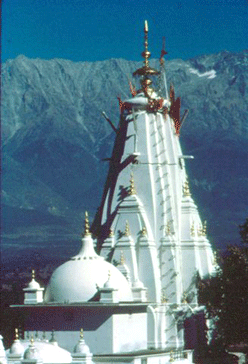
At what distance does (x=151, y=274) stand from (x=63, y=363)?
19015 mm

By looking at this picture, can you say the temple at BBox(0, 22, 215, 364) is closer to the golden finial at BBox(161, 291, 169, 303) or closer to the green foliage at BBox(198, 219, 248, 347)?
the golden finial at BBox(161, 291, 169, 303)

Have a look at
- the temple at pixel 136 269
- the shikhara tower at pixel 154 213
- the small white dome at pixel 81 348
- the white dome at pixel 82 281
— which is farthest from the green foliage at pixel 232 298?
the small white dome at pixel 81 348

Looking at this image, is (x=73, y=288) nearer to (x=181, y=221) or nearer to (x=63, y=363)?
(x=63, y=363)

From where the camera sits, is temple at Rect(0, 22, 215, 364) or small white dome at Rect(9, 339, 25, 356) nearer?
small white dome at Rect(9, 339, 25, 356)

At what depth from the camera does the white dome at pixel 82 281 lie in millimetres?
71312

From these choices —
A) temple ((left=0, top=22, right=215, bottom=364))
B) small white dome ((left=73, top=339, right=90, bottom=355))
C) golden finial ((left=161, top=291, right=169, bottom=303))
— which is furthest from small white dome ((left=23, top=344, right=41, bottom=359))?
golden finial ((left=161, top=291, right=169, bottom=303))

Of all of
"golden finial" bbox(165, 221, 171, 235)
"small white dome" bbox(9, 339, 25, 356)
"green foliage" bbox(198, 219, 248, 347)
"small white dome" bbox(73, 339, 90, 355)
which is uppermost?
"golden finial" bbox(165, 221, 171, 235)

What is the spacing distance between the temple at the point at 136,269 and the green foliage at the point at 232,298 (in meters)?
2.99

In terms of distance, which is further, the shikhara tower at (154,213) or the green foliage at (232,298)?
the shikhara tower at (154,213)

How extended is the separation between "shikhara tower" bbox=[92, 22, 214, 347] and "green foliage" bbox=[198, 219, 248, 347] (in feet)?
11.5

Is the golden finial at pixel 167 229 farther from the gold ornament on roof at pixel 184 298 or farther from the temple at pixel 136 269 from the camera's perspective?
the gold ornament on roof at pixel 184 298

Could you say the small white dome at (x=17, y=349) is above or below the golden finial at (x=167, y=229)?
below

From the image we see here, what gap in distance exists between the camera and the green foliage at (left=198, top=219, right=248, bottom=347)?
246 feet

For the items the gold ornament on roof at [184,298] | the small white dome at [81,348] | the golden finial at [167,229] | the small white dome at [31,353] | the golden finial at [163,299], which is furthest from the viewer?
the golden finial at [167,229]
